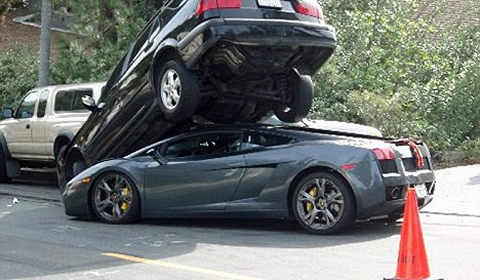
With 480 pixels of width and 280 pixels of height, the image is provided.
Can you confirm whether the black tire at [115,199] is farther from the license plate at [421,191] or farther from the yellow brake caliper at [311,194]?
the license plate at [421,191]

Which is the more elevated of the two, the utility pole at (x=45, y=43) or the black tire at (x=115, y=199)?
the utility pole at (x=45, y=43)

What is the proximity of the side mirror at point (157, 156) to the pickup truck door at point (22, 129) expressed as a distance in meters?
5.40

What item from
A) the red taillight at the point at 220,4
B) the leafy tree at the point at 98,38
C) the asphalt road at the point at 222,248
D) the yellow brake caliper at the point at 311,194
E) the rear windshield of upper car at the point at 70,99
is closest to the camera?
the asphalt road at the point at 222,248

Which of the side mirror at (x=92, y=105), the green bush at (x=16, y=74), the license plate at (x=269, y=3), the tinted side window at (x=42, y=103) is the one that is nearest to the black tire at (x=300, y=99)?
the license plate at (x=269, y=3)

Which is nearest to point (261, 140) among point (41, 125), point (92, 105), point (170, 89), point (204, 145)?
point (204, 145)

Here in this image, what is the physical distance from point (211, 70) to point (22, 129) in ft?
21.3

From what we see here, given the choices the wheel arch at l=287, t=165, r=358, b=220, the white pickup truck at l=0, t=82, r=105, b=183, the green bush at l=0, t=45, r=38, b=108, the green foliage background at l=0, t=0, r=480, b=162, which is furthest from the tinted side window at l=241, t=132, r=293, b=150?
the green bush at l=0, t=45, r=38, b=108

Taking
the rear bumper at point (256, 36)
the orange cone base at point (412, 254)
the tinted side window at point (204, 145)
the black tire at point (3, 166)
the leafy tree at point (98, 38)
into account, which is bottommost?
the orange cone base at point (412, 254)

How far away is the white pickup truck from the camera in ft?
46.5

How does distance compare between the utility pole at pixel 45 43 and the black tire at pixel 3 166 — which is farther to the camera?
the utility pole at pixel 45 43

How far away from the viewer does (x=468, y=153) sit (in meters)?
14.7

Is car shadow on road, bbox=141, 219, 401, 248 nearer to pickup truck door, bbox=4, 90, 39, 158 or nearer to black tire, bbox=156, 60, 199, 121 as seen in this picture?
black tire, bbox=156, 60, 199, 121

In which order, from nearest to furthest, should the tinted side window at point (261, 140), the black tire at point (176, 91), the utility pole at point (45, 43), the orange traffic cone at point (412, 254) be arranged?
the orange traffic cone at point (412, 254) → the tinted side window at point (261, 140) → the black tire at point (176, 91) → the utility pole at point (45, 43)

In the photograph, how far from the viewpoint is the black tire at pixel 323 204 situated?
29.2 feet
